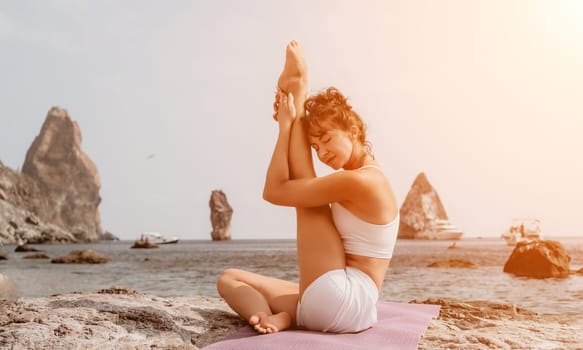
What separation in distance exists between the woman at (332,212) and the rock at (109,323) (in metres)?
0.47

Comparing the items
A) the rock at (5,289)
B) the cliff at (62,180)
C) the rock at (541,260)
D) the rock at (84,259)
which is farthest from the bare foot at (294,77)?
the cliff at (62,180)

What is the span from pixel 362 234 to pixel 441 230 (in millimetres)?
63293

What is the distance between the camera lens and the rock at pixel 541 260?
12.4 metres

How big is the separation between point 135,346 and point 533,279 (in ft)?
36.6

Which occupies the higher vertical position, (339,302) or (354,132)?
(354,132)

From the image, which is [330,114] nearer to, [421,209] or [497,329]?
[497,329]

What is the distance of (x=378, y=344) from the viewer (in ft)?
9.95

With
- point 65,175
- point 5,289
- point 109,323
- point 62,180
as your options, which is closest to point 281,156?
point 109,323

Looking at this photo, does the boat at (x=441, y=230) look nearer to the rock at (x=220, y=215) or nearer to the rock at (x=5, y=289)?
the rock at (x=220, y=215)

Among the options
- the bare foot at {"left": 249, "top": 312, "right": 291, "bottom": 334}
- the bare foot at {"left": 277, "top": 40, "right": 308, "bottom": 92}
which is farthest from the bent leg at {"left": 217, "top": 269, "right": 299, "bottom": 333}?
the bare foot at {"left": 277, "top": 40, "right": 308, "bottom": 92}

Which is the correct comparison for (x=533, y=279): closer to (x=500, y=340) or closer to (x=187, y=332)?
(x=500, y=340)

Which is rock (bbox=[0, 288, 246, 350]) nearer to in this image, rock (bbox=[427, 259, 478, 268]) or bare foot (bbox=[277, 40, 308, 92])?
bare foot (bbox=[277, 40, 308, 92])

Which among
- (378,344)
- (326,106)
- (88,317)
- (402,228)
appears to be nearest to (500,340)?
(378,344)

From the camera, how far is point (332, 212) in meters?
3.17
